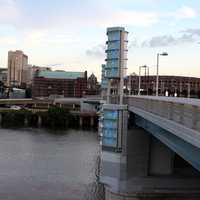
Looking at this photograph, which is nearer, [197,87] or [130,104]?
[130,104]

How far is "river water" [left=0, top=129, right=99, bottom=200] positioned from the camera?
118 ft

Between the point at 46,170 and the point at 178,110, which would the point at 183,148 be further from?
A: the point at 46,170

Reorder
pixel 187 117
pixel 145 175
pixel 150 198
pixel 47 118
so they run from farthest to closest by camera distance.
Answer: pixel 47 118 < pixel 145 175 < pixel 150 198 < pixel 187 117

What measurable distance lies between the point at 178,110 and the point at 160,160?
15720mm

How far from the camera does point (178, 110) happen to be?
1994 cm

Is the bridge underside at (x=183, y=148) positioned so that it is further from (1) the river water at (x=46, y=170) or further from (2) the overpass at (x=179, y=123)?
(1) the river water at (x=46, y=170)

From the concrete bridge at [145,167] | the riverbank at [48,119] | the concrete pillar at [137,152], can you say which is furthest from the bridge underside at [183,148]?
the riverbank at [48,119]

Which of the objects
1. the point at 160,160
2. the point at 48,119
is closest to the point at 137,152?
the point at 160,160

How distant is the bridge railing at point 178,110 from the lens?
17098 millimetres

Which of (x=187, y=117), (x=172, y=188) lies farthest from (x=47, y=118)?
(x=187, y=117)

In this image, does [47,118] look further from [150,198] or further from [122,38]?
[150,198]

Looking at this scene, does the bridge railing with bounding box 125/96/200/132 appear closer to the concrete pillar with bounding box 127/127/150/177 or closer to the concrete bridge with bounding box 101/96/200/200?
the concrete bridge with bounding box 101/96/200/200

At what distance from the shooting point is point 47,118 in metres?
127

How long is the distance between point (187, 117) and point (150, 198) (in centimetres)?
1346
